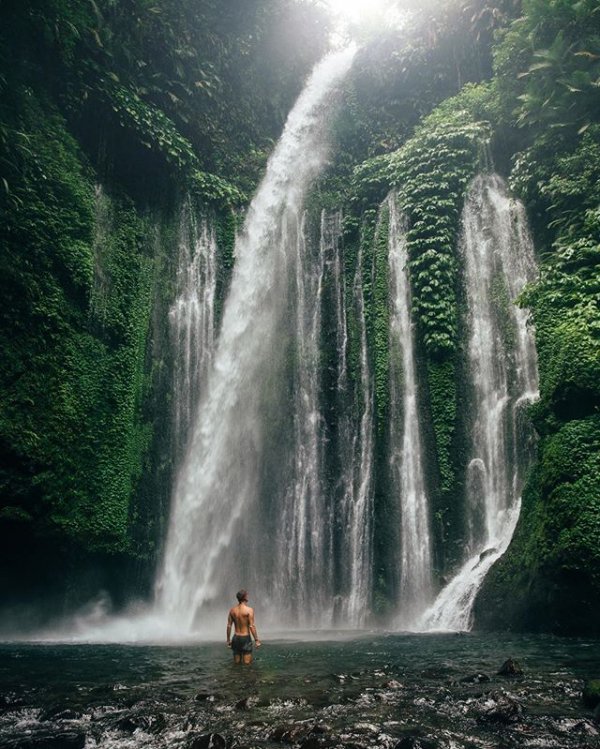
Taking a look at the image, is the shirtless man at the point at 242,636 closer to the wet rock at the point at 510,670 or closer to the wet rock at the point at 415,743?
the wet rock at the point at 510,670

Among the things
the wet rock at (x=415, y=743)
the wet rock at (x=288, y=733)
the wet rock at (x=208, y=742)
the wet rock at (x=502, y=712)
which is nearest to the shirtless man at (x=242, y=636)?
the wet rock at (x=288, y=733)

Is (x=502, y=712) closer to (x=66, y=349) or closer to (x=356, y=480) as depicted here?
(x=356, y=480)

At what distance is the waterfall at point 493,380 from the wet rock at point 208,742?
759cm

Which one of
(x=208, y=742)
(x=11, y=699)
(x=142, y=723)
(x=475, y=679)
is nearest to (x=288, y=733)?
(x=208, y=742)

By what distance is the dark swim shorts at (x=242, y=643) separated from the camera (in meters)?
7.14

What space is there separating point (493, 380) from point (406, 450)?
2867mm

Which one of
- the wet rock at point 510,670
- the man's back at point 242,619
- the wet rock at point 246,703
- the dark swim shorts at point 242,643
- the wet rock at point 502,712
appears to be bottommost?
the wet rock at point 246,703

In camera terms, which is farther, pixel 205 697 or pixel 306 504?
pixel 306 504

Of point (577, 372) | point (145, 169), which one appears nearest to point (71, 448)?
point (145, 169)

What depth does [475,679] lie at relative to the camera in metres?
5.54

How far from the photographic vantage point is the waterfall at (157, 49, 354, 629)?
13758 millimetres

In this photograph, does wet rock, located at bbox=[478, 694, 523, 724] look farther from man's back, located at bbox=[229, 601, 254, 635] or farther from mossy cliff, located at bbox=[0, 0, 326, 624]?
mossy cliff, located at bbox=[0, 0, 326, 624]

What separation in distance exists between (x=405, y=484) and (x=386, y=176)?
10613 mm

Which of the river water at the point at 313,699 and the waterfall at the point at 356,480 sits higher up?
the waterfall at the point at 356,480
